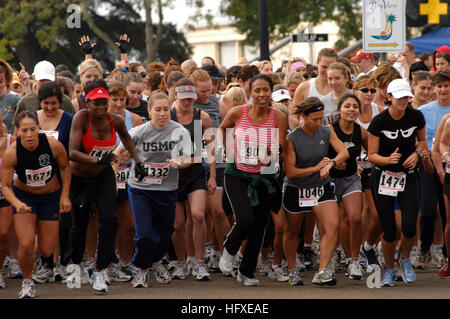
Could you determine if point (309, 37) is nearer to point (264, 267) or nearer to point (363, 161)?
point (363, 161)

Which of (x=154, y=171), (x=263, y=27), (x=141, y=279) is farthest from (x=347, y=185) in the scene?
(x=263, y=27)

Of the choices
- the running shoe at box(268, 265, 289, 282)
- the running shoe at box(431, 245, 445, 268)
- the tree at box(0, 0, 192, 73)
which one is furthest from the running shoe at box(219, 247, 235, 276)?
the tree at box(0, 0, 192, 73)

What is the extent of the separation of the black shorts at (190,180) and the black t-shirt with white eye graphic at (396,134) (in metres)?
1.98

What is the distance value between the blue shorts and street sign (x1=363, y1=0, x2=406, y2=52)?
5.62 meters

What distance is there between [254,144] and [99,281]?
209cm

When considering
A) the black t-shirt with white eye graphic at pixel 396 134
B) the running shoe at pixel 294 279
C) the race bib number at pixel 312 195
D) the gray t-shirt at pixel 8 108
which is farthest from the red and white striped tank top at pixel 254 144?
the gray t-shirt at pixel 8 108

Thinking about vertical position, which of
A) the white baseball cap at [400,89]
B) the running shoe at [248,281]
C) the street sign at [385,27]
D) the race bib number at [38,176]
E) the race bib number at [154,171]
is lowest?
the running shoe at [248,281]

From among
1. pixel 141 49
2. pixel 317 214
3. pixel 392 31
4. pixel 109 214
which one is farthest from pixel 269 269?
pixel 141 49

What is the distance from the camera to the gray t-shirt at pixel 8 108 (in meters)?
11.4

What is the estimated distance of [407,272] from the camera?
9.81m

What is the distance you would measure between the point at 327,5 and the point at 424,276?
2346 cm

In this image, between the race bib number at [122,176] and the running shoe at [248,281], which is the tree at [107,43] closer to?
the race bib number at [122,176]

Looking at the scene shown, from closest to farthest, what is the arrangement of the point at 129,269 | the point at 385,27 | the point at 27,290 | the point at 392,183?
1. the point at 27,290
2. the point at 392,183
3. the point at 129,269
4. the point at 385,27

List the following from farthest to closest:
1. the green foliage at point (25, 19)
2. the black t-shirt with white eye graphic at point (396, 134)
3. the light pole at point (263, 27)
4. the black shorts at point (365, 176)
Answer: the green foliage at point (25, 19) < the light pole at point (263, 27) < the black shorts at point (365, 176) < the black t-shirt with white eye graphic at point (396, 134)
